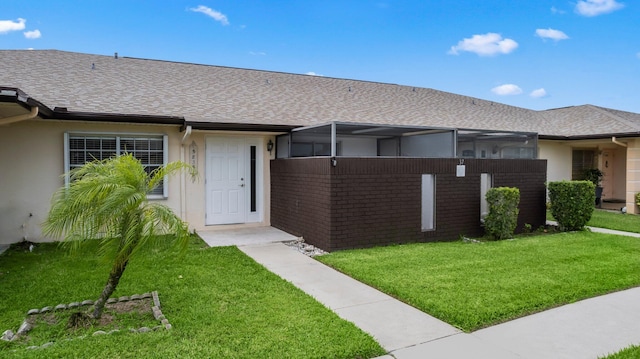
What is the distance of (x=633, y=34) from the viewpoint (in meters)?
15.4

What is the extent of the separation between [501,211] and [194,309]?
275 inches

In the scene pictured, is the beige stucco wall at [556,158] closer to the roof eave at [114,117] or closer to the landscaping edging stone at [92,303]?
the roof eave at [114,117]

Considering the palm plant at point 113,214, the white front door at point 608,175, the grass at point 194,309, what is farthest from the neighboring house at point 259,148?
the white front door at point 608,175

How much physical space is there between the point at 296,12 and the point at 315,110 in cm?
612

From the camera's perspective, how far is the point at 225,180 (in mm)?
9984

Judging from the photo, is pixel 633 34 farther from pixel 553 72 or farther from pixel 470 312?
pixel 470 312

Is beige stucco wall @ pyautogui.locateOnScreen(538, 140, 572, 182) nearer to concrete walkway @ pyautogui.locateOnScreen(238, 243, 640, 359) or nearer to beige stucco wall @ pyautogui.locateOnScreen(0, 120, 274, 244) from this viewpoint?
concrete walkway @ pyautogui.locateOnScreen(238, 243, 640, 359)

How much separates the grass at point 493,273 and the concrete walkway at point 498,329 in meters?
0.18

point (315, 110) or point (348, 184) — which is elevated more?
point (315, 110)

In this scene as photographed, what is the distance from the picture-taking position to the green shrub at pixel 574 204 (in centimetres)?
984

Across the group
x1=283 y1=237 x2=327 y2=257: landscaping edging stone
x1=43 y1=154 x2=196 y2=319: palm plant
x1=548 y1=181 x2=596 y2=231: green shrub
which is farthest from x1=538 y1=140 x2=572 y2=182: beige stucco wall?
x1=43 y1=154 x2=196 y2=319: palm plant

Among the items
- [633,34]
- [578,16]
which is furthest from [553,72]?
[578,16]

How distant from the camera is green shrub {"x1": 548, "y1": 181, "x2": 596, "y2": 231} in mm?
9844

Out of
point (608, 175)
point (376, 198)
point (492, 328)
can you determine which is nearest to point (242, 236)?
point (376, 198)
